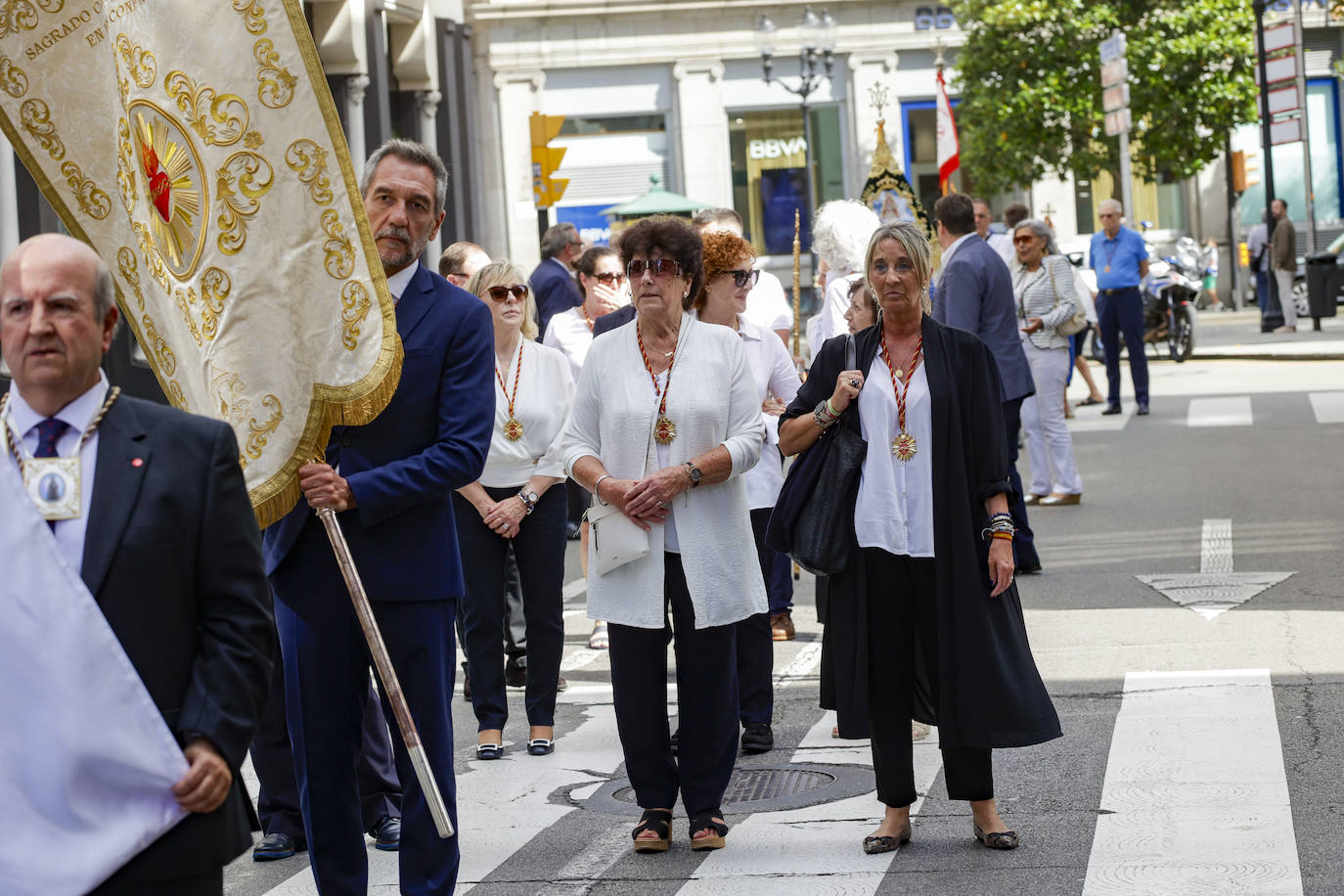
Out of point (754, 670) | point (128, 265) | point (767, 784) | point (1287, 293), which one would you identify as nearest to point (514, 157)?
point (1287, 293)

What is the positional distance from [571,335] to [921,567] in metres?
5.41

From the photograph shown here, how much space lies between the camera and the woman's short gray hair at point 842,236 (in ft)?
32.2

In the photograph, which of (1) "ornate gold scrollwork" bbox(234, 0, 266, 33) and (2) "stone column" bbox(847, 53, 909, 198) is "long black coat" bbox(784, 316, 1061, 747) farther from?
(2) "stone column" bbox(847, 53, 909, 198)

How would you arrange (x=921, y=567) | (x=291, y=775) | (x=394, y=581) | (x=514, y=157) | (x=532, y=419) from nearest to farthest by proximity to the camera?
1. (x=394, y=581)
2. (x=921, y=567)
3. (x=291, y=775)
4. (x=532, y=419)
5. (x=514, y=157)

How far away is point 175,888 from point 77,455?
0.77 m

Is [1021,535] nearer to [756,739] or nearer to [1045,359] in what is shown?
[1045,359]

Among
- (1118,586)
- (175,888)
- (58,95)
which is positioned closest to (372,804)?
(58,95)

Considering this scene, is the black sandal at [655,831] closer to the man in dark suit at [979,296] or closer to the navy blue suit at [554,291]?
the man in dark suit at [979,296]

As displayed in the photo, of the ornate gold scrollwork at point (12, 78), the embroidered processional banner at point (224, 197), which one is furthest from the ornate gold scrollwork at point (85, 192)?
the ornate gold scrollwork at point (12, 78)

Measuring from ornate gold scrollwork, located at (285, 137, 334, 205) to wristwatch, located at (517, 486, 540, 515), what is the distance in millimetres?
3348

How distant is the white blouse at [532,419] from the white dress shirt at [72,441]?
15.5 feet

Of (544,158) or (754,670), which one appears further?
(544,158)

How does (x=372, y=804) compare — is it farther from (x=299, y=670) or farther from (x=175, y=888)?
(x=175, y=888)

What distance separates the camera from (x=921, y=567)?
5.94 meters
